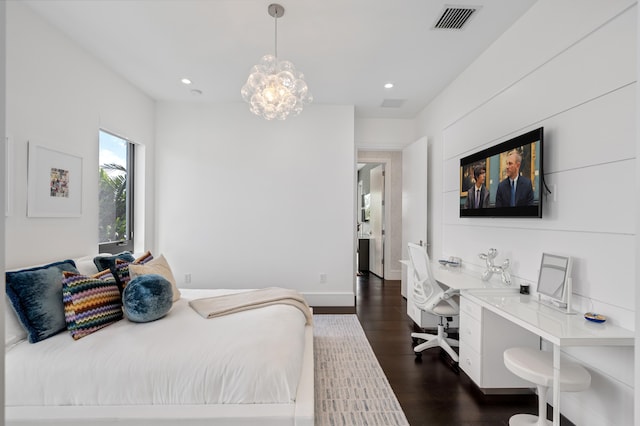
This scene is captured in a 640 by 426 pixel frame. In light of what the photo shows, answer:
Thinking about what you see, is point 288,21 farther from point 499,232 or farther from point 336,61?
point 499,232

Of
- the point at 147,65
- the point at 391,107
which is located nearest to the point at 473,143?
the point at 391,107

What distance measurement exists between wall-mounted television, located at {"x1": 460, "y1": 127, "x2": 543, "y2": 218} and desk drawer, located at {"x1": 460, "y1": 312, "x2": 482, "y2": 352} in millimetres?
877

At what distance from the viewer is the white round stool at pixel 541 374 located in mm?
1603

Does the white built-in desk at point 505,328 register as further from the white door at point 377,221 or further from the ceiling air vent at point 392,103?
the white door at point 377,221

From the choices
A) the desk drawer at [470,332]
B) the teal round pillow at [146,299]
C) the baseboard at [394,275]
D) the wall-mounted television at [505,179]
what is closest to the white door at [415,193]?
the wall-mounted television at [505,179]

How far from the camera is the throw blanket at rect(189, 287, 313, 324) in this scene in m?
2.24

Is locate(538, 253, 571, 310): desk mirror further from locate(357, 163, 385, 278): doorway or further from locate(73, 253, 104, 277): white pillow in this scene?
locate(357, 163, 385, 278): doorway

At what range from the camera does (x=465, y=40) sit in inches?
106

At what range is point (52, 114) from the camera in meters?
2.48

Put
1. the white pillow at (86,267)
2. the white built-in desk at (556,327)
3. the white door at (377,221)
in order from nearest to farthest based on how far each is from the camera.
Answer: the white built-in desk at (556,327), the white pillow at (86,267), the white door at (377,221)

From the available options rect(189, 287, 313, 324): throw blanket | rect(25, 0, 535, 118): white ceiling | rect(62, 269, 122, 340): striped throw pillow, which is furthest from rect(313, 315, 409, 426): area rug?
rect(25, 0, 535, 118): white ceiling

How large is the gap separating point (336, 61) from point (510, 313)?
2.66 meters

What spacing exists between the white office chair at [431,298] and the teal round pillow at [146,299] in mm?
2082

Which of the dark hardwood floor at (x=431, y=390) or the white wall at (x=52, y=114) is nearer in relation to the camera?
the dark hardwood floor at (x=431, y=390)
